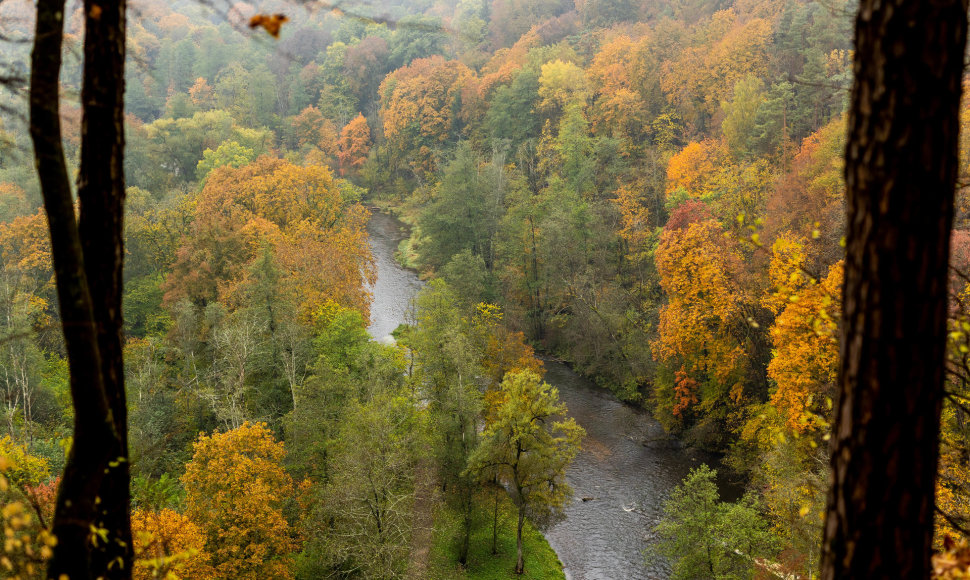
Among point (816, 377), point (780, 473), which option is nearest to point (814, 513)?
point (780, 473)

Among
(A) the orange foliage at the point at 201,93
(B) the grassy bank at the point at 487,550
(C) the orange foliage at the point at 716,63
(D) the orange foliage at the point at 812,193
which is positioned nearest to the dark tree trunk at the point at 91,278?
(B) the grassy bank at the point at 487,550

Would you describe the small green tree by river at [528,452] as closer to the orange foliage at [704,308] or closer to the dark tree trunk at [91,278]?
the orange foliage at [704,308]

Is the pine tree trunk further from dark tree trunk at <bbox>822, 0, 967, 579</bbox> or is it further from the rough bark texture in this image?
dark tree trunk at <bbox>822, 0, 967, 579</bbox>

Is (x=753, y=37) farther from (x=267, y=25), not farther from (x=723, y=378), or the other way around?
(x=267, y=25)

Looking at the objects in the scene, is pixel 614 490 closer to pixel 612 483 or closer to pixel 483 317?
pixel 612 483

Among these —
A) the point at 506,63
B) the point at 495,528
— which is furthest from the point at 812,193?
the point at 506,63
